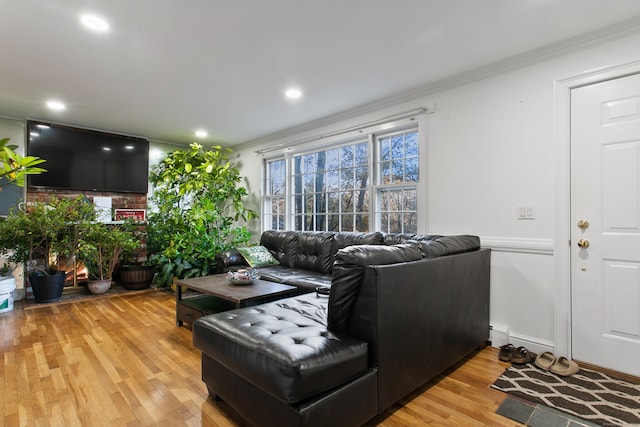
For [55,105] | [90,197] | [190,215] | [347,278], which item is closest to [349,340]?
[347,278]

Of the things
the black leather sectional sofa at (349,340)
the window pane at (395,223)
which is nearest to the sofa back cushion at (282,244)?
the window pane at (395,223)

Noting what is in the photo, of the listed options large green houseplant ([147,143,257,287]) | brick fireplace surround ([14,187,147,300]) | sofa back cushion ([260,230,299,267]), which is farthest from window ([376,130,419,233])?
brick fireplace surround ([14,187,147,300])

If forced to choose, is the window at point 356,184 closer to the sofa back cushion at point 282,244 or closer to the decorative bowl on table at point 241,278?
the sofa back cushion at point 282,244

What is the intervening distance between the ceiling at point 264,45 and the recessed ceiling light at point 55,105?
0.10 metres

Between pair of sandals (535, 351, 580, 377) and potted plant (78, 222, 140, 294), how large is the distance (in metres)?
4.77

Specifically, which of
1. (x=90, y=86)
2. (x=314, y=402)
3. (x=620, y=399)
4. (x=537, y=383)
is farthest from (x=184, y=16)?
(x=620, y=399)

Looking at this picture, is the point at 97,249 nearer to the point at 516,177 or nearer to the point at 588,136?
the point at 516,177

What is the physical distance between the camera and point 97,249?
4.39 m

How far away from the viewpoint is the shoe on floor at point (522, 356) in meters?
2.33

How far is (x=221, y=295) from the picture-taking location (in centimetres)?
256

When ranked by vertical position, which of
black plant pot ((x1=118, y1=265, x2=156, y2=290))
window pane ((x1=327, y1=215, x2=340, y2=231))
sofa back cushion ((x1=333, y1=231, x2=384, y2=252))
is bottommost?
black plant pot ((x1=118, y1=265, x2=156, y2=290))

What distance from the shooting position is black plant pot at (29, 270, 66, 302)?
3977 millimetres

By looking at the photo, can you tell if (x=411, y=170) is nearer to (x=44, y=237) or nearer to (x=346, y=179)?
(x=346, y=179)

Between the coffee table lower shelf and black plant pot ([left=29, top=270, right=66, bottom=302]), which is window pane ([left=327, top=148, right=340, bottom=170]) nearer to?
the coffee table lower shelf
